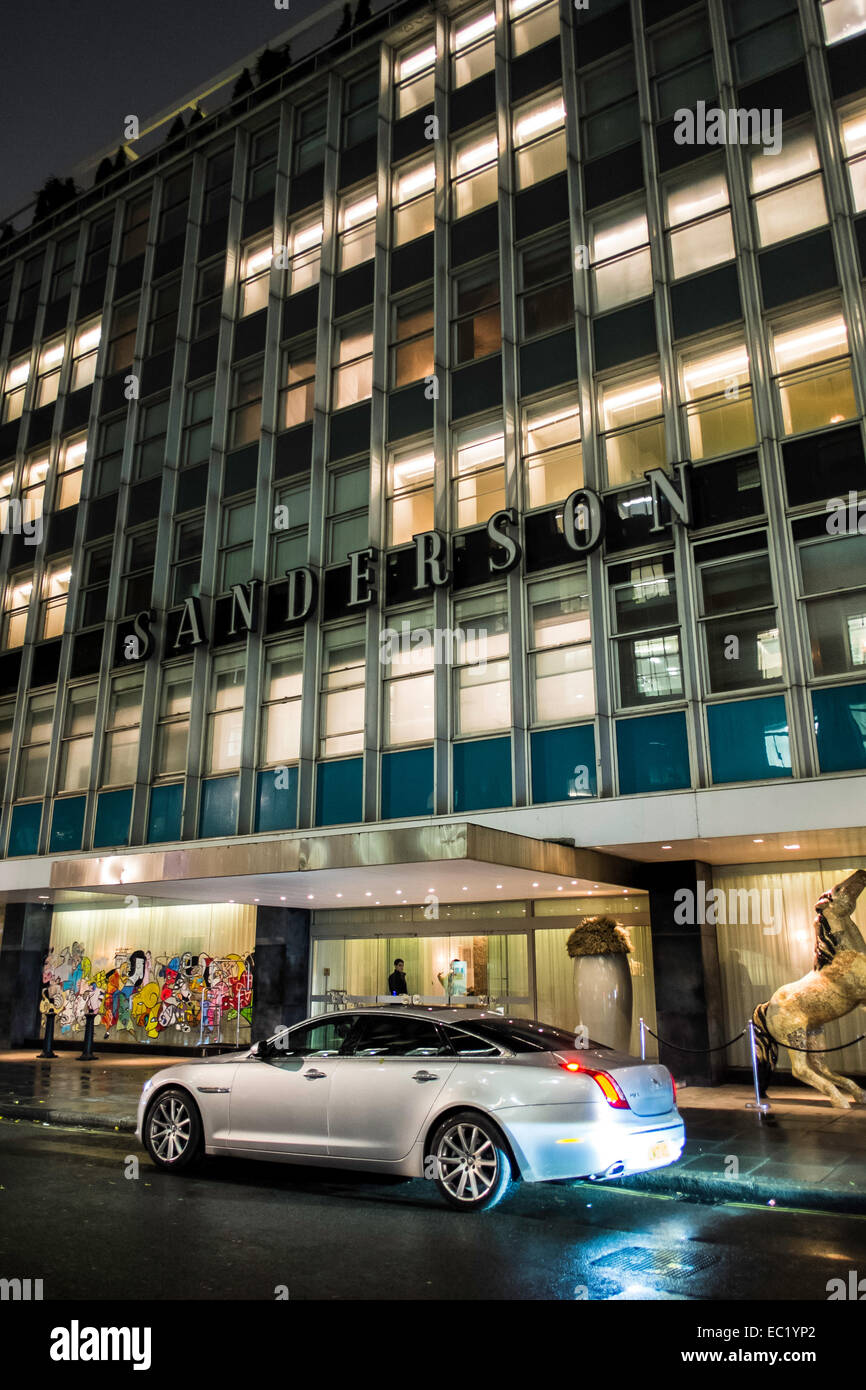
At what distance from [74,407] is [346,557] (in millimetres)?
11827

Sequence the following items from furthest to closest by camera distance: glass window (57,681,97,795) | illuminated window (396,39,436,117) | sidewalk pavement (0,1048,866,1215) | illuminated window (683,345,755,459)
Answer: glass window (57,681,97,795)
illuminated window (396,39,436,117)
illuminated window (683,345,755,459)
sidewalk pavement (0,1048,866,1215)

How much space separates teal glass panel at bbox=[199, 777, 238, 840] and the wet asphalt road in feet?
33.8

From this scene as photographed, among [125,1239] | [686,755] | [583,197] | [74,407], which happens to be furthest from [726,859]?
[74,407]

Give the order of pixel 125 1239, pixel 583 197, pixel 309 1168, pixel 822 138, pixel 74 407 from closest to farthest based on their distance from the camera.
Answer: pixel 125 1239 < pixel 309 1168 < pixel 822 138 < pixel 583 197 < pixel 74 407

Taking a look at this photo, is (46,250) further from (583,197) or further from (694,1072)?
(694,1072)

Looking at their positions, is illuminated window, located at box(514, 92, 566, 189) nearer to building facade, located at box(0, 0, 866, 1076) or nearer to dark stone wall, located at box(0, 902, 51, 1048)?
building facade, located at box(0, 0, 866, 1076)

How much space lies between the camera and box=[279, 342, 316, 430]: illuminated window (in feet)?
69.9

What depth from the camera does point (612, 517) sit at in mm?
16312

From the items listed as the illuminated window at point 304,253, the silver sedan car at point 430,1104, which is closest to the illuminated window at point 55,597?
the illuminated window at point 304,253

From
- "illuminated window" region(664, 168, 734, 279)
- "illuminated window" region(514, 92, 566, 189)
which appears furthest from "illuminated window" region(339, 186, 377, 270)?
"illuminated window" region(664, 168, 734, 279)

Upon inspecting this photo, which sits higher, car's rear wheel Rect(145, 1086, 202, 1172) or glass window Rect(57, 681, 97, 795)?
glass window Rect(57, 681, 97, 795)

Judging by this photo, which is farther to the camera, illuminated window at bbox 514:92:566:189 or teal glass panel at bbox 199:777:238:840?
illuminated window at bbox 514:92:566:189

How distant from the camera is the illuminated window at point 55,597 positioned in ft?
78.7

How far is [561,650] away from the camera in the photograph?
16.4 metres
